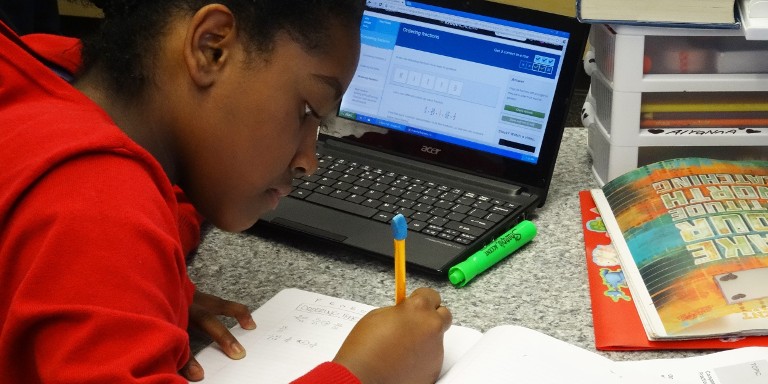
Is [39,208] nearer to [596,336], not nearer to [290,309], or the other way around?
[290,309]

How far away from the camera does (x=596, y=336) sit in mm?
793

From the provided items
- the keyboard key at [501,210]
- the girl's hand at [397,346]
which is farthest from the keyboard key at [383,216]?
the girl's hand at [397,346]

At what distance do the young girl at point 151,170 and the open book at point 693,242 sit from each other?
191 mm

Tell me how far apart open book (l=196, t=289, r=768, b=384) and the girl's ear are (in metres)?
0.22

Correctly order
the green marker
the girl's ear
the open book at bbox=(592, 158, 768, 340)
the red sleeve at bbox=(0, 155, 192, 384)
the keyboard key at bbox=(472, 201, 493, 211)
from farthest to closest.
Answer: the keyboard key at bbox=(472, 201, 493, 211), the green marker, the open book at bbox=(592, 158, 768, 340), the girl's ear, the red sleeve at bbox=(0, 155, 192, 384)

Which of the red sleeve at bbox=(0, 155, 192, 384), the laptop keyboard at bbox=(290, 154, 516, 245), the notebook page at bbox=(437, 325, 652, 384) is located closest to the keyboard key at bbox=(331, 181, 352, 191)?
the laptop keyboard at bbox=(290, 154, 516, 245)

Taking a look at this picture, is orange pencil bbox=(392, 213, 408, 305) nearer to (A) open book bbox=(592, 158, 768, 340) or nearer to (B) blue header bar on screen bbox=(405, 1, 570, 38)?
(A) open book bbox=(592, 158, 768, 340)

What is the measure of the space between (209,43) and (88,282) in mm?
203

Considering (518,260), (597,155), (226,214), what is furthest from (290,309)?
(597,155)

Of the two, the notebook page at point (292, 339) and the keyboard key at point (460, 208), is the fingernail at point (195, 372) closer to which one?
the notebook page at point (292, 339)

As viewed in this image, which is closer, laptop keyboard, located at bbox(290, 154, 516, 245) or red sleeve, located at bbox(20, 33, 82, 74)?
red sleeve, located at bbox(20, 33, 82, 74)

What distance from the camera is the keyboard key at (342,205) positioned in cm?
98

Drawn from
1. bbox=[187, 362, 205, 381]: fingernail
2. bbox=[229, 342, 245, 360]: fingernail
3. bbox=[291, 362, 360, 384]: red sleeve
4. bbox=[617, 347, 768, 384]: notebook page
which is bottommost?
bbox=[187, 362, 205, 381]: fingernail

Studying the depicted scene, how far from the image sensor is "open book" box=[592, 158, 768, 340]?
0.77 metres
